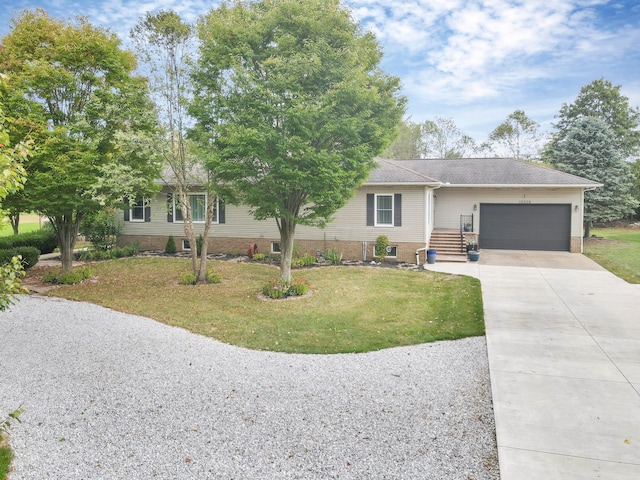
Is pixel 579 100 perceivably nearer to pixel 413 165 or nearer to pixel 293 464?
pixel 413 165

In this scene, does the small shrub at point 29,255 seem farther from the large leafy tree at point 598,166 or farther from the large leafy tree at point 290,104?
the large leafy tree at point 598,166

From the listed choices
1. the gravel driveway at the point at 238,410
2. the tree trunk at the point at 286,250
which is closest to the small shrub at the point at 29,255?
the gravel driveway at the point at 238,410

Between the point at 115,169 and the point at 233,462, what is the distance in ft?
31.6

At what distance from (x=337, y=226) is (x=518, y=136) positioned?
1285 inches

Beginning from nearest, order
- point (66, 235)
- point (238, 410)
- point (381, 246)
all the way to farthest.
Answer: point (238, 410), point (66, 235), point (381, 246)

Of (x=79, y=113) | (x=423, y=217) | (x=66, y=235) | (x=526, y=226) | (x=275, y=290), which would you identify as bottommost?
(x=275, y=290)

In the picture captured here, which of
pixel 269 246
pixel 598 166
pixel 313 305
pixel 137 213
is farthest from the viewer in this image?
pixel 598 166

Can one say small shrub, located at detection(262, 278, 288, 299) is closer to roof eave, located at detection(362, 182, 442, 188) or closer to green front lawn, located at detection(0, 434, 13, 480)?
roof eave, located at detection(362, 182, 442, 188)

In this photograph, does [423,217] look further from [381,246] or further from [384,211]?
[381,246]

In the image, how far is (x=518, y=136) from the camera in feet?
135

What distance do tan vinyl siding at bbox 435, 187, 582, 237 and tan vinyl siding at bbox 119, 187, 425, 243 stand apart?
429 cm

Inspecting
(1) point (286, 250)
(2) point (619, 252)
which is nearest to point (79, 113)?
(1) point (286, 250)

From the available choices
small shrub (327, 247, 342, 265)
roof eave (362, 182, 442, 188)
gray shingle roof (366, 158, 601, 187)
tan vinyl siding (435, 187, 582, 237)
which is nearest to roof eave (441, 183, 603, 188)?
gray shingle roof (366, 158, 601, 187)

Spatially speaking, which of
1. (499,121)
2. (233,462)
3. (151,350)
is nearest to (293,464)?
(233,462)
